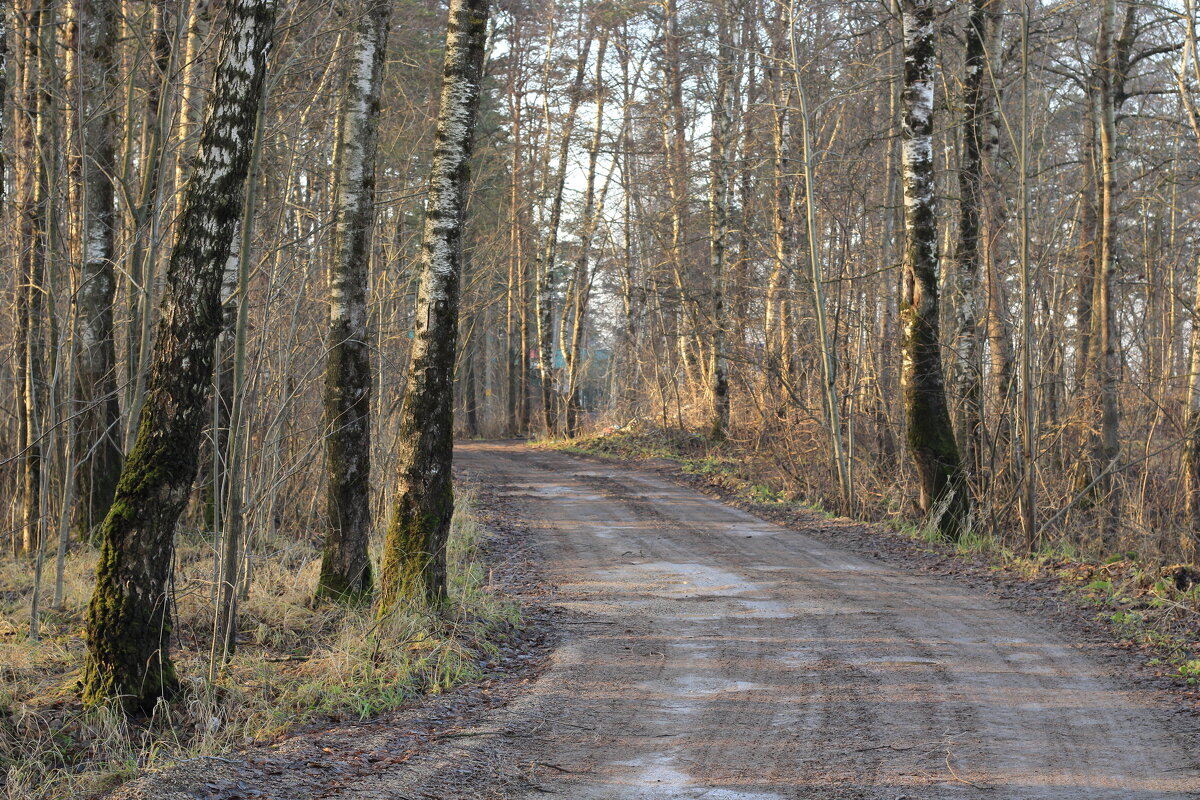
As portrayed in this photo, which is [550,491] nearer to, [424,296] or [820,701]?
[424,296]

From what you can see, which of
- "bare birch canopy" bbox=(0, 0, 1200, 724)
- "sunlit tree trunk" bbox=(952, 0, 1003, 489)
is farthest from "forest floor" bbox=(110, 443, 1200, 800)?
"sunlit tree trunk" bbox=(952, 0, 1003, 489)

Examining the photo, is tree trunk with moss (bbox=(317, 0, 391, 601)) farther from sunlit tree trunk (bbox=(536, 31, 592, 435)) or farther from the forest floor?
sunlit tree trunk (bbox=(536, 31, 592, 435))

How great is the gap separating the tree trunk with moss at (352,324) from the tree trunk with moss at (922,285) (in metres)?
7.47

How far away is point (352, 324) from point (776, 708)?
16.7 feet

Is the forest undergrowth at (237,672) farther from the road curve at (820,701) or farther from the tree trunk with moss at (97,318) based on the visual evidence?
the tree trunk with moss at (97,318)

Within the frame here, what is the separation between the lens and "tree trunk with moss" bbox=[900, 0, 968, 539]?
1304 centimetres

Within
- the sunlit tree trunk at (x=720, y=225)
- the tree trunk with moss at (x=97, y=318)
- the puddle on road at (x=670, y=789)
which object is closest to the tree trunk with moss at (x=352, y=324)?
the tree trunk with moss at (x=97, y=318)

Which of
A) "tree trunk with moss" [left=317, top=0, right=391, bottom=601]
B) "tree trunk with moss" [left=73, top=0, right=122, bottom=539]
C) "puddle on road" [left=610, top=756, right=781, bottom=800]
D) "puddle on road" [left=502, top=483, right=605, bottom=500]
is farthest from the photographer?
"puddle on road" [left=502, top=483, right=605, bottom=500]

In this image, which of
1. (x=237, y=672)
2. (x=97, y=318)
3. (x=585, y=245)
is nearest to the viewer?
(x=237, y=672)

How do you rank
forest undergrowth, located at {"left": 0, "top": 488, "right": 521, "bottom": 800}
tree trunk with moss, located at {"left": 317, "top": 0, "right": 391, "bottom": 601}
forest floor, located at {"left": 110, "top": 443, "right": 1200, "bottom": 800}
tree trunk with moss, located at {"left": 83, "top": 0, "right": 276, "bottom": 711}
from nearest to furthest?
1. forest floor, located at {"left": 110, "top": 443, "right": 1200, "bottom": 800}
2. forest undergrowth, located at {"left": 0, "top": 488, "right": 521, "bottom": 800}
3. tree trunk with moss, located at {"left": 83, "top": 0, "right": 276, "bottom": 711}
4. tree trunk with moss, located at {"left": 317, "top": 0, "right": 391, "bottom": 601}

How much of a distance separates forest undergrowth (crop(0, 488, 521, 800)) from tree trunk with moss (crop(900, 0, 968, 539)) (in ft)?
20.6

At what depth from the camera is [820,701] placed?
6.26 meters

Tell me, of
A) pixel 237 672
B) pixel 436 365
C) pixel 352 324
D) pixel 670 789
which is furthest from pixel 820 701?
pixel 352 324

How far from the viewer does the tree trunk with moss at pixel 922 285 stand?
42.8 feet
